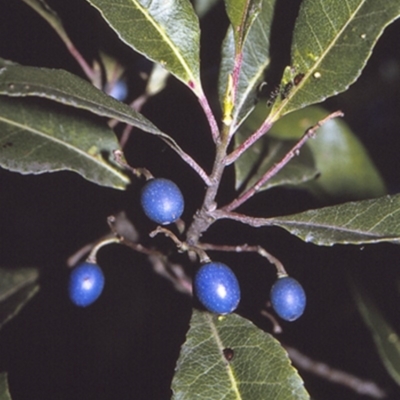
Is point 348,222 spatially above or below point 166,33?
below

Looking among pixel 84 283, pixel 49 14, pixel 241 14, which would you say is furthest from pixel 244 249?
pixel 49 14

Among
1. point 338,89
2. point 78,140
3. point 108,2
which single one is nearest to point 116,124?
point 78,140

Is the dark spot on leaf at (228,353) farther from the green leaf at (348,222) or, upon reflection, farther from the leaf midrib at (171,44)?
the leaf midrib at (171,44)

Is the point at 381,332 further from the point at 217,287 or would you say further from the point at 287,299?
the point at 217,287

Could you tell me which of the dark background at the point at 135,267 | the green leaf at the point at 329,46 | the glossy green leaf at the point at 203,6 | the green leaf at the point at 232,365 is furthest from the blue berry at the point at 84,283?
the glossy green leaf at the point at 203,6

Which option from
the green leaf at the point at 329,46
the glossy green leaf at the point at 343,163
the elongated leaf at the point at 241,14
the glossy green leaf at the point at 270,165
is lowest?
the glossy green leaf at the point at 343,163
